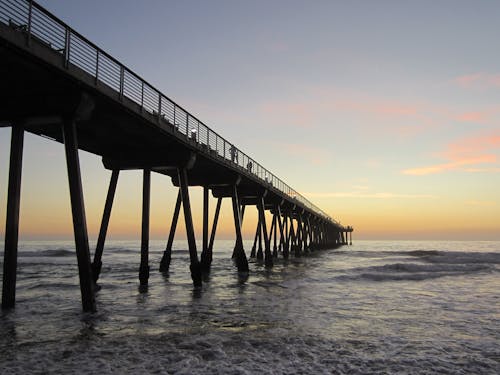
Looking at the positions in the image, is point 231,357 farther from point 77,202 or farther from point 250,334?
point 77,202

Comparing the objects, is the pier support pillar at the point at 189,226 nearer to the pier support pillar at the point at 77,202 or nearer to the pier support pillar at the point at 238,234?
the pier support pillar at the point at 77,202

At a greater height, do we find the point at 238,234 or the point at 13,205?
the point at 13,205

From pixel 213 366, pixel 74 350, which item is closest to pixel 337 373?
pixel 213 366

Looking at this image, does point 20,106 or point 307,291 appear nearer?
point 20,106

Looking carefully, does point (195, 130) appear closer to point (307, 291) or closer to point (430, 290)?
point (307, 291)

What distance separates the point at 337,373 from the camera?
6.13 metres

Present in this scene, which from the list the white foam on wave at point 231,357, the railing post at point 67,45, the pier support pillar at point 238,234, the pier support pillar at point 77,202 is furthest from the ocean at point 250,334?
the pier support pillar at point 238,234

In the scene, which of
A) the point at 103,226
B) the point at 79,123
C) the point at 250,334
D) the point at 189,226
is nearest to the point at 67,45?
the point at 79,123

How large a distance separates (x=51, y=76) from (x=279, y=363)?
27.4 ft

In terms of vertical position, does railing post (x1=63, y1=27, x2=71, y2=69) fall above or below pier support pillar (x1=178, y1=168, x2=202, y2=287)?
above

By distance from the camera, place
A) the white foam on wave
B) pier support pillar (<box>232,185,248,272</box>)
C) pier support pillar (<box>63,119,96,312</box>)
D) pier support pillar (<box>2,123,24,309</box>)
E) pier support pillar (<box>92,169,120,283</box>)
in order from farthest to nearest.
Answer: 1. pier support pillar (<box>232,185,248,272</box>)
2. pier support pillar (<box>92,169,120,283</box>)
3. pier support pillar (<box>2,123,24,309</box>)
4. pier support pillar (<box>63,119,96,312</box>)
5. the white foam on wave

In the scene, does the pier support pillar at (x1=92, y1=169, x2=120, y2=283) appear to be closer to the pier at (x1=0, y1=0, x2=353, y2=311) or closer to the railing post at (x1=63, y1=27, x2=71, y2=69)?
the pier at (x1=0, y1=0, x2=353, y2=311)

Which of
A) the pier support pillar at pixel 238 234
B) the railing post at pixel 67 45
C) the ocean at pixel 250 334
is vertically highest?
the railing post at pixel 67 45

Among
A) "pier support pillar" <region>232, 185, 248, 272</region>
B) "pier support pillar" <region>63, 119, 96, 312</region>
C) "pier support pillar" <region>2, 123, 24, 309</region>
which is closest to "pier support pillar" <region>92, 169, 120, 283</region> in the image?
"pier support pillar" <region>2, 123, 24, 309</region>
